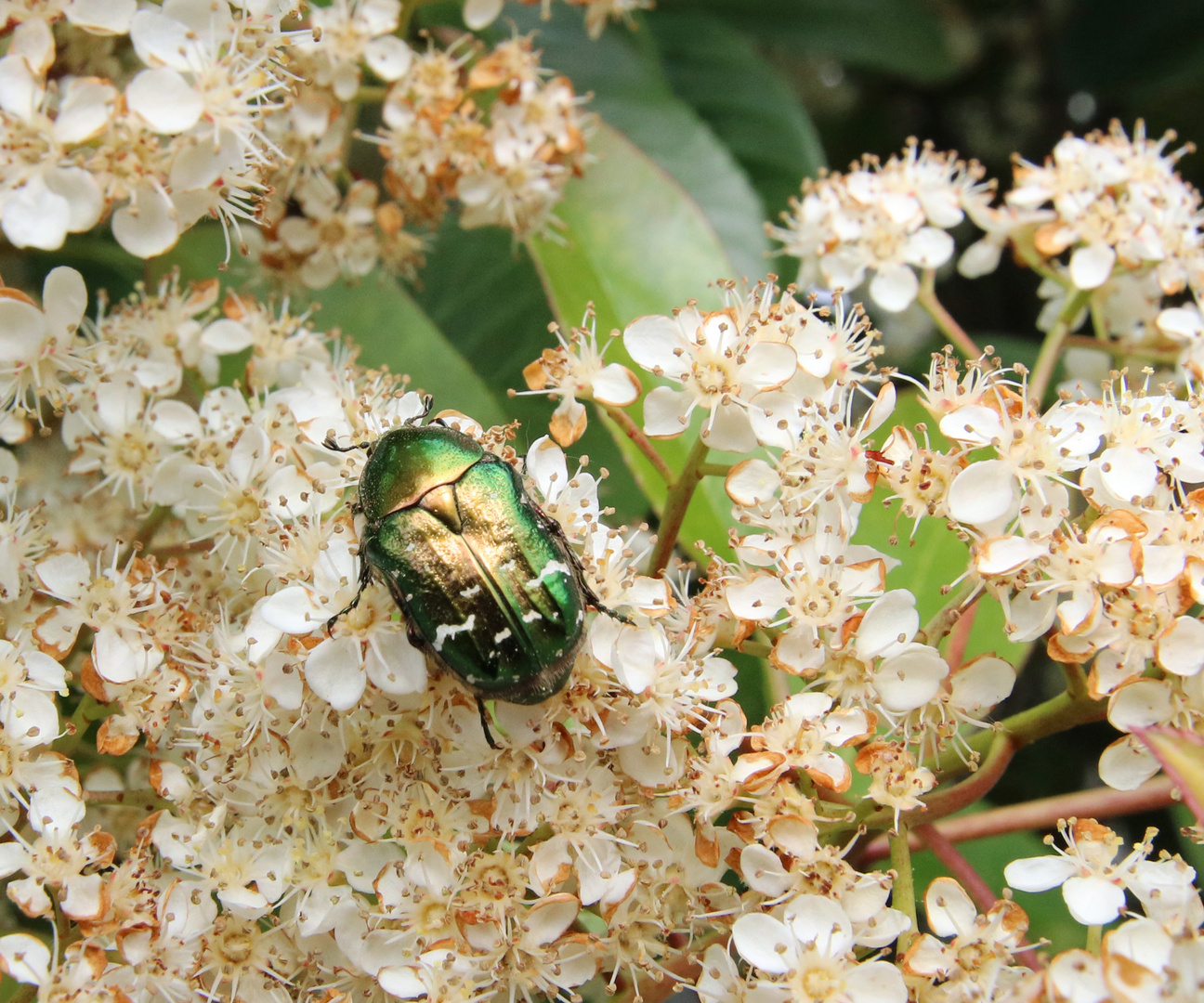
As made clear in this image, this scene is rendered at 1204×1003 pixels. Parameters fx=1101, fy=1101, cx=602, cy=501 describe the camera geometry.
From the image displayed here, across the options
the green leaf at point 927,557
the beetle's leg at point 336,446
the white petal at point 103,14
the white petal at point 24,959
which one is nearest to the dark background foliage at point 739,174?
the green leaf at point 927,557

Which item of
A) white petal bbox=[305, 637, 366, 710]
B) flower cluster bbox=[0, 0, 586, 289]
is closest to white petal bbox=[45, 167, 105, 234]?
flower cluster bbox=[0, 0, 586, 289]

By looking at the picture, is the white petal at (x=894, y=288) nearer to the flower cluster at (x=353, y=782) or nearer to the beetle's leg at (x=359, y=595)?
the flower cluster at (x=353, y=782)

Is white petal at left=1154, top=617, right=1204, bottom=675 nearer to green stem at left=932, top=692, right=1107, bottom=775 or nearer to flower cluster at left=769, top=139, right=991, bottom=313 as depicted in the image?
green stem at left=932, top=692, right=1107, bottom=775

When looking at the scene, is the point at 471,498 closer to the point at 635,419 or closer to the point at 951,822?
the point at 635,419

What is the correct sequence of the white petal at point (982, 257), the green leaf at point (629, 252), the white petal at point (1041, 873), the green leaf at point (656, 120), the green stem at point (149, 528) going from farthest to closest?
Answer: the green leaf at point (656, 120) → the white petal at point (982, 257) → the green leaf at point (629, 252) → the green stem at point (149, 528) → the white petal at point (1041, 873)

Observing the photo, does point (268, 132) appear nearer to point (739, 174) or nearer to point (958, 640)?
point (739, 174)

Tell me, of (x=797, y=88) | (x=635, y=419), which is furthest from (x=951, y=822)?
(x=797, y=88)
